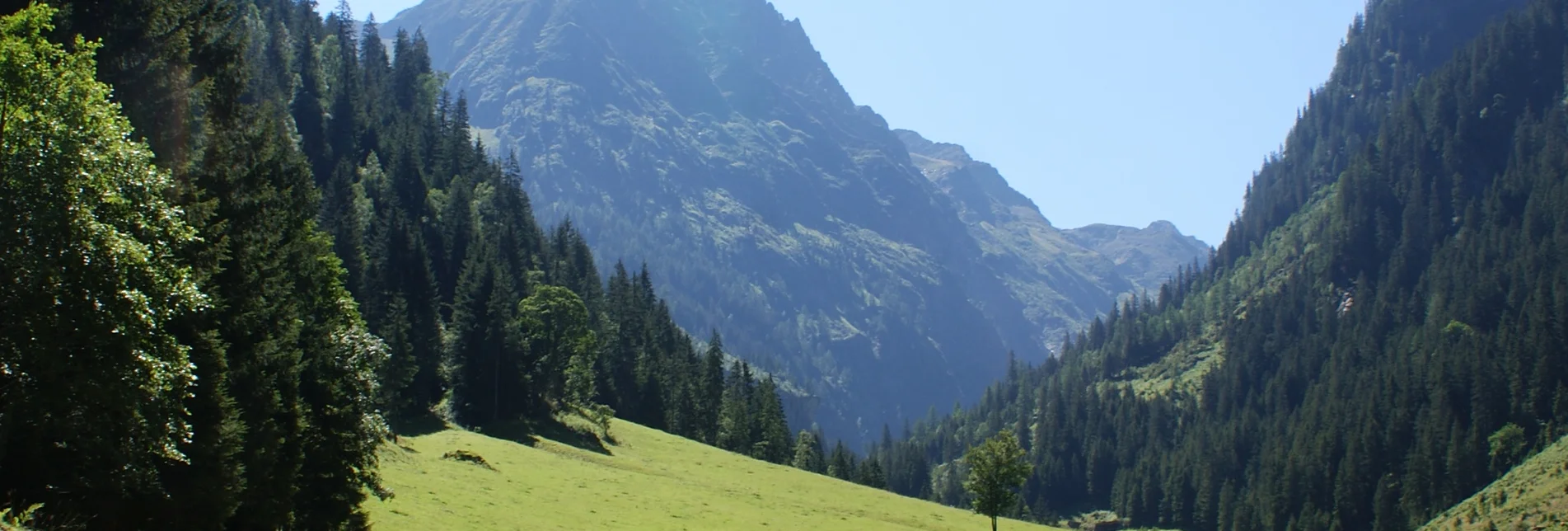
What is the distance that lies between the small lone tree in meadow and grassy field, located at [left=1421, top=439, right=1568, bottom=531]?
241 ft

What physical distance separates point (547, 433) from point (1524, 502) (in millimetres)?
118797

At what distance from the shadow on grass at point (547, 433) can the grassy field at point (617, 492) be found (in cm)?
28

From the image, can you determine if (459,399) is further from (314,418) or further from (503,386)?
(314,418)

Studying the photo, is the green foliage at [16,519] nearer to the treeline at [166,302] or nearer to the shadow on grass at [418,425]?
the treeline at [166,302]

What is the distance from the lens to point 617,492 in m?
71.2

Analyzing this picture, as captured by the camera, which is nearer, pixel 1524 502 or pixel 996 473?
pixel 996 473

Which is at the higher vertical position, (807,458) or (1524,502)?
(807,458)

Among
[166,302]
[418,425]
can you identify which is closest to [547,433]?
[418,425]

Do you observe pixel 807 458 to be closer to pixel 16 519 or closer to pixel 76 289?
pixel 16 519

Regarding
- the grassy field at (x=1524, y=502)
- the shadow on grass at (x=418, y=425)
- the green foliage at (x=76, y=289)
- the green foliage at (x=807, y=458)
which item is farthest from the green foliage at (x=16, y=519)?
the grassy field at (x=1524, y=502)

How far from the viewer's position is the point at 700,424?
15288cm

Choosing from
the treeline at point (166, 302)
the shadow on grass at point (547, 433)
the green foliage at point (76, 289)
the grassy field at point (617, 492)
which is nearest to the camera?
the green foliage at point (76, 289)

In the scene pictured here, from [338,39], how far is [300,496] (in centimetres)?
16780

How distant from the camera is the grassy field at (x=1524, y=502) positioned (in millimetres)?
127250
